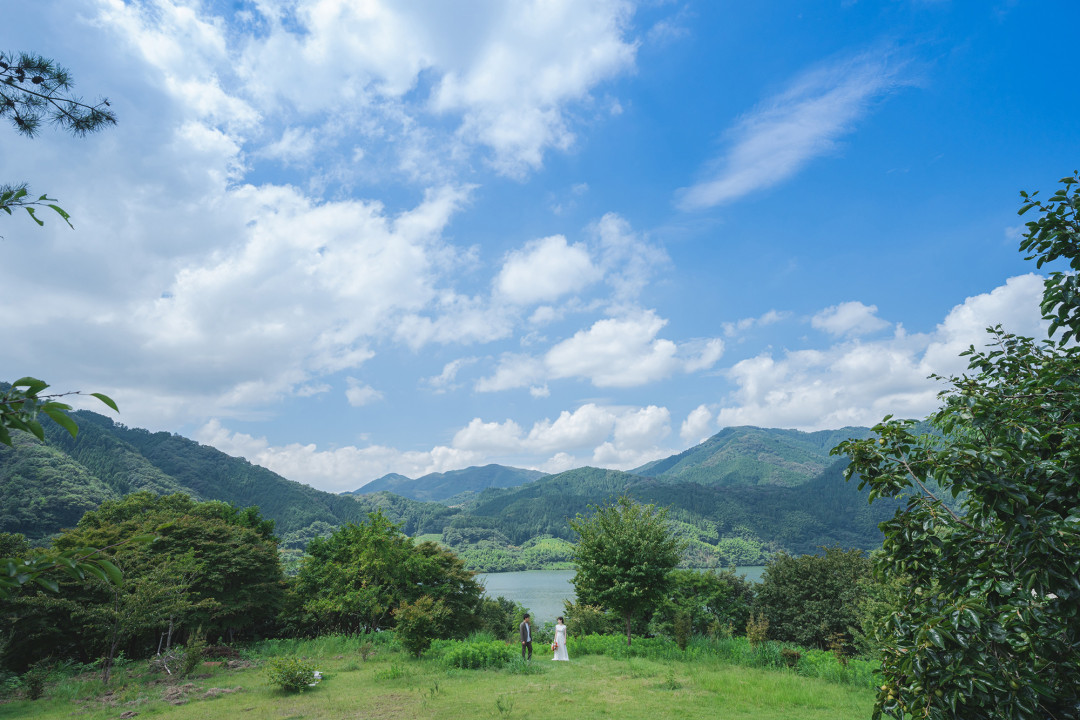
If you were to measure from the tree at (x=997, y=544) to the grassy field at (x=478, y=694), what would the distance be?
7072mm

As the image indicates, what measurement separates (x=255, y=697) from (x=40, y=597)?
28.1ft

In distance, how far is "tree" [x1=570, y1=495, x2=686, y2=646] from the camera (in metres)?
16.7

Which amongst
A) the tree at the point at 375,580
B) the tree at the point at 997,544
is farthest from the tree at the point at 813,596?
the tree at the point at 997,544

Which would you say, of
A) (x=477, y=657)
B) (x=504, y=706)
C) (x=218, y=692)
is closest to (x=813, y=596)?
(x=477, y=657)

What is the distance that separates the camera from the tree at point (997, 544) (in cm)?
279

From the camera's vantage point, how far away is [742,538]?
18800 centimetres

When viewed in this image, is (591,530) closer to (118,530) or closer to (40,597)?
(40,597)

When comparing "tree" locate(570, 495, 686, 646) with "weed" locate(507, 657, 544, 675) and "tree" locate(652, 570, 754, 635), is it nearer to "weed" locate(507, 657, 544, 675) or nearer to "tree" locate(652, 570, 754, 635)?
"weed" locate(507, 657, 544, 675)

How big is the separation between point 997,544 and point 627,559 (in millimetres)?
14652

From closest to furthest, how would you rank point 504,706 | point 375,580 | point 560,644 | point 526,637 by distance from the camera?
point 504,706
point 526,637
point 560,644
point 375,580

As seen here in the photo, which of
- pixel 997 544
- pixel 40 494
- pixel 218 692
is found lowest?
pixel 218 692

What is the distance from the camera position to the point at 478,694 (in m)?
10.6

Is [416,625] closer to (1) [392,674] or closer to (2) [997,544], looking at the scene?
(1) [392,674]

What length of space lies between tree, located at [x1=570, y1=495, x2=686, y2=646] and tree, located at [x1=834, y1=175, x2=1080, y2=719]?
1362 cm
